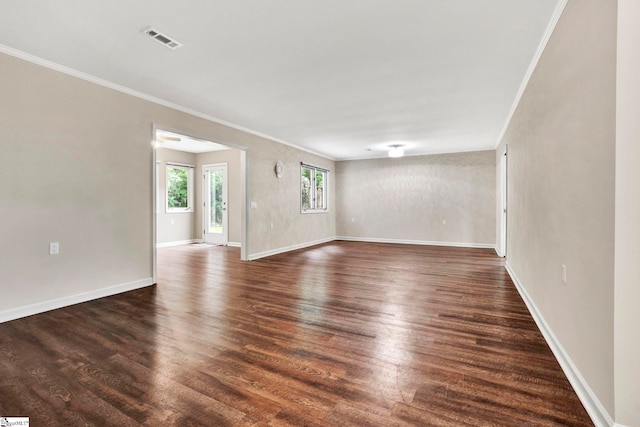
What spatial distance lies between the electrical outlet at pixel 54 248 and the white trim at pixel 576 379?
173 inches

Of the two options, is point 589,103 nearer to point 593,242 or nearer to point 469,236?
point 593,242

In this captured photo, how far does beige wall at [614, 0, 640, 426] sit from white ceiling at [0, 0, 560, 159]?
110 cm

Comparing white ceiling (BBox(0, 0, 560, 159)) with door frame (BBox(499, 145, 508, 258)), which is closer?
white ceiling (BBox(0, 0, 560, 159))

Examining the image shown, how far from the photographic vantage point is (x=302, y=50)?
2.74m

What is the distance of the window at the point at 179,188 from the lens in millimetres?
8023

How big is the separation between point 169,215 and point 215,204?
1.17 m

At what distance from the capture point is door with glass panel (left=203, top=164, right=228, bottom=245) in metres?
8.17

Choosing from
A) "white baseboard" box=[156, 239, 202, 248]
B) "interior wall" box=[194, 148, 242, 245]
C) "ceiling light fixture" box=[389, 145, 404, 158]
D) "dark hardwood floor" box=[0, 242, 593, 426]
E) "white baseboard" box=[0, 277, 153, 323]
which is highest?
"ceiling light fixture" box=[389, 145, 404, 158]

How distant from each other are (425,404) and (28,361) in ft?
8.49

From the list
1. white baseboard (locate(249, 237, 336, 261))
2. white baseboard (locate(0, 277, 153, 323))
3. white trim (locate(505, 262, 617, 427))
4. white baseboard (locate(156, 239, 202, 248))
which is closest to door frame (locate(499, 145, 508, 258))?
white trim (locate(505, 262, 617, 427))

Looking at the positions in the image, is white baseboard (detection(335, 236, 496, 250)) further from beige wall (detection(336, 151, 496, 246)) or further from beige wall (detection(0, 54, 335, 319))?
beige wall (detection(0, 54, 335, 319))

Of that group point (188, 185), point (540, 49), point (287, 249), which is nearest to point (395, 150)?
point (287, 249)

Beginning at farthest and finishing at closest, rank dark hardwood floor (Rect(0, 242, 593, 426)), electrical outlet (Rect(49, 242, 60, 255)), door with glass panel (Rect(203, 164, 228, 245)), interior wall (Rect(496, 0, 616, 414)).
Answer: door with glass panel (Rect(203, 164, 228, 245))
electrical outlet (Rect(49, 242, 60, 255))
dark hardwood floor (Rect(0, 242, 593, 426))
interior wall (Rect(496, 0, 616, 414))

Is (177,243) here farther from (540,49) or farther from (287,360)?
(540,49)
